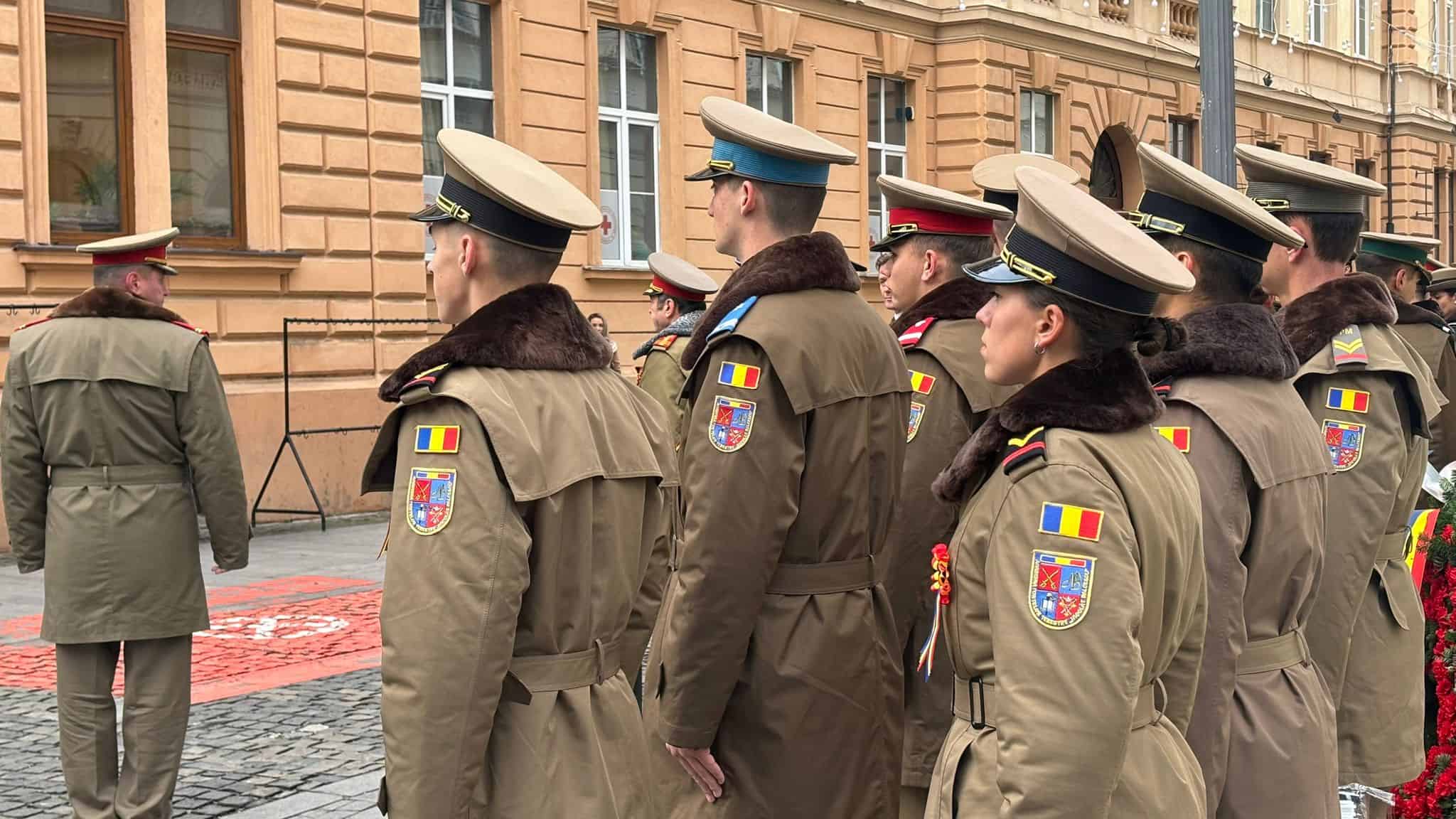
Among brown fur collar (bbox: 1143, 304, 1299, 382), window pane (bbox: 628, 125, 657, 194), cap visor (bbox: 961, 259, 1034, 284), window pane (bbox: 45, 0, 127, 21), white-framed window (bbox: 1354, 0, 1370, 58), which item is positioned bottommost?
brown fur collar (bbox: 1143, 304, 1299, 382)

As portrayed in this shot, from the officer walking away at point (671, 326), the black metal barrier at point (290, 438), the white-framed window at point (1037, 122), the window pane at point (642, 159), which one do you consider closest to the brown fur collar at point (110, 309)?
the officer walking away at point (671, 326)

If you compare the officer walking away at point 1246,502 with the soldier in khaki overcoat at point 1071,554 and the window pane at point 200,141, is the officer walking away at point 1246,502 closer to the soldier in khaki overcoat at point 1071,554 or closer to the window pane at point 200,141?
the soldier in khaki overcoat at point 1071,554

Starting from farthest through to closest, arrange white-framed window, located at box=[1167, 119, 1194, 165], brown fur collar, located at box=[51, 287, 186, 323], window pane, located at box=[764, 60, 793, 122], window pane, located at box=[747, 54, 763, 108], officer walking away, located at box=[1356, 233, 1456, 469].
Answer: white-framed window, located at box=[1167, 119, 1194, 165], window pane, located at box=[764, 60, 793, 122], window pane, located at box=[747, 54, 763, 108], officer walking away, located at box=[1356, 233, 1456, 469], brown fur collar, located at box=[51, 287, 186, 323]

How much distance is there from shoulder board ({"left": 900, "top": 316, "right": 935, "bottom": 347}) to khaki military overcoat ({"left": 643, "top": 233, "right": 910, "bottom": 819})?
0.62 metres

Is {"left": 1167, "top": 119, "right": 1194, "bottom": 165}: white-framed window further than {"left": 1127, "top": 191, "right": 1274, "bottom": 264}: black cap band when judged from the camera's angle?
Yes

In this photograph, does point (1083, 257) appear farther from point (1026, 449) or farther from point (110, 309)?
point (110, 309)

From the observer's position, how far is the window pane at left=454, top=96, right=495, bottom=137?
16.5 meters

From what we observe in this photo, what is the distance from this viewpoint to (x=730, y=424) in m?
3.83

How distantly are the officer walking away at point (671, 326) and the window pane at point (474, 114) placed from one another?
8.40 metres

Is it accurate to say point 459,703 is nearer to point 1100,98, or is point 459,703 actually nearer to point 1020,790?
point 1020,790

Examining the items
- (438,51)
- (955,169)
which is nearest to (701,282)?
(438,51)

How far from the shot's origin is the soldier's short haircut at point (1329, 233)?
4.80 metres

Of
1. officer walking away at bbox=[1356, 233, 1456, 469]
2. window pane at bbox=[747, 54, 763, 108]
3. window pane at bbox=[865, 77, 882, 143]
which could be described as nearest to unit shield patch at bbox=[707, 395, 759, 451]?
officer walking away at bbox=[1356, 233, 1456, 469]

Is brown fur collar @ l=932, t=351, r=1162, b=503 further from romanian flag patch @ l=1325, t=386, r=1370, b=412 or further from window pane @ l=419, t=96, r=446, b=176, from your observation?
window pane @ l=419, t=96, r=446, b=176
